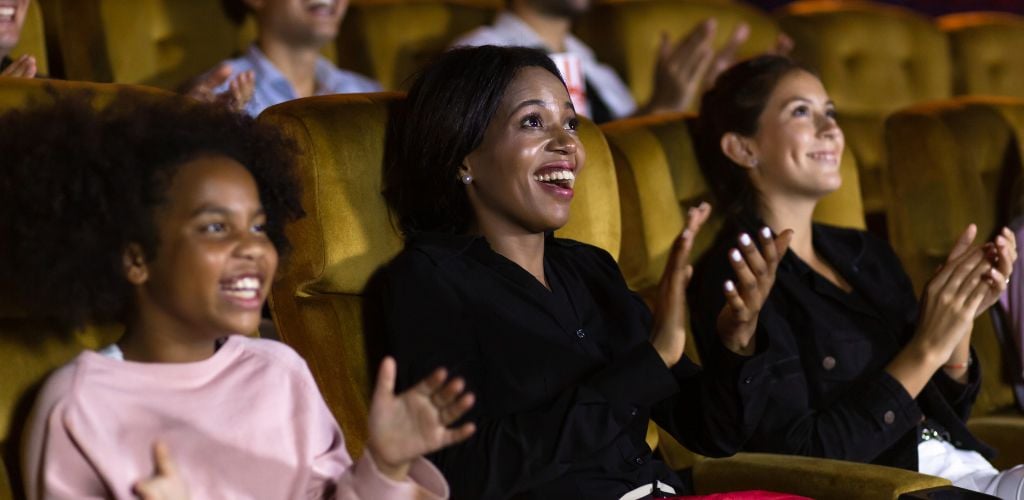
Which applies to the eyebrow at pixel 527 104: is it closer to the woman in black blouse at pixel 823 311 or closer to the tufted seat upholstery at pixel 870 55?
the woman in black blouse at pixel 823 311

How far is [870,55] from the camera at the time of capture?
437cm

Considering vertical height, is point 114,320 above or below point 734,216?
above

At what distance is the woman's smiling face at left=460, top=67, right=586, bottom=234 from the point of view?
1.99 metres

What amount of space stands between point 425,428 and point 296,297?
566mm

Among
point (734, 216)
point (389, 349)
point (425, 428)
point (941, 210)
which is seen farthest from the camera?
point (941, 210)

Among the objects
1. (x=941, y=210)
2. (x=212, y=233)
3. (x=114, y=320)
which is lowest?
(x=941, y=210)

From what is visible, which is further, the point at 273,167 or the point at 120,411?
the point at 273,167

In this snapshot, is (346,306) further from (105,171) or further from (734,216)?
(734,216)

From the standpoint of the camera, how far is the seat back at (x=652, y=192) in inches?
103

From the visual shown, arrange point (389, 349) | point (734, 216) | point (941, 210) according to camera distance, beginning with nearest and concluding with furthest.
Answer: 1. point (389, 349)
2. point (734, 216)
3. point (941, 210)

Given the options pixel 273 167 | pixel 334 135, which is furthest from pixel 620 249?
pixel 273 167

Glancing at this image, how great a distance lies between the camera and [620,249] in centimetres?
264

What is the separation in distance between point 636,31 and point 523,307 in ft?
7.41

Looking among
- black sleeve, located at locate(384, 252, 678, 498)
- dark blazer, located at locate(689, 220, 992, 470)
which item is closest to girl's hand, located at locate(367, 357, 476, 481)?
black sleeve, located at locate(384, 252, 678, 498)
